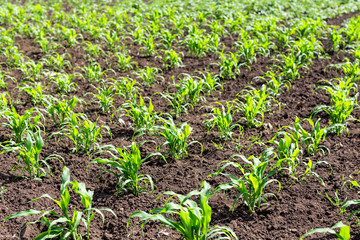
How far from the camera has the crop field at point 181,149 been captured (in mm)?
3041

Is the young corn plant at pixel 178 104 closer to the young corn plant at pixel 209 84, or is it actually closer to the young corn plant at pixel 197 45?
the young corn plant at pixel 209 84

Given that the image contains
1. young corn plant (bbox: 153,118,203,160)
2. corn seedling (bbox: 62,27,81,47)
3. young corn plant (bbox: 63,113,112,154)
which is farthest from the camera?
corn seedling (bbox: 62,27,81,47)

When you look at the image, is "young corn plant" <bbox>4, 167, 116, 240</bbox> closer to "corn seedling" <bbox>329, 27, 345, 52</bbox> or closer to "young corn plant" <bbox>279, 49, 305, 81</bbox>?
"young corn plant" <bbox>279, 49, 305, 81</bbox>

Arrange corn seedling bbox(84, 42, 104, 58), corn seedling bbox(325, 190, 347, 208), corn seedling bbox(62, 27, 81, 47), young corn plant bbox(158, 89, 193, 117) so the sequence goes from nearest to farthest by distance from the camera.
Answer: corn seedling bbox(325, 190, 347, 208) < young corn plant bbox(158, 89, 193, 117) < corn seedling bbox(84, 42, 104, 58) < corn seedling bbox(62, 27, 81, 47)

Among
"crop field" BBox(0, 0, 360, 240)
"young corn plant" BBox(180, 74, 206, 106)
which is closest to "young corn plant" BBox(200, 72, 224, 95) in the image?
"crop field" BBox(0, 0, 360, 240)

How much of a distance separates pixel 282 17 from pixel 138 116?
20.1ft

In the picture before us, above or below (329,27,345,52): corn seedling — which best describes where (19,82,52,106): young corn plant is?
below

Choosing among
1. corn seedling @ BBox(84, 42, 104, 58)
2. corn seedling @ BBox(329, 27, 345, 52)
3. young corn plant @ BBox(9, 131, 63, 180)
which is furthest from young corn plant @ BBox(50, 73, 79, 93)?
corn seedling @ BBox(329, 27, 345, 52)

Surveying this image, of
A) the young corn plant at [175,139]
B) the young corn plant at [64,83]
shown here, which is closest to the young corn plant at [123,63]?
the young corn plant at [64,83]

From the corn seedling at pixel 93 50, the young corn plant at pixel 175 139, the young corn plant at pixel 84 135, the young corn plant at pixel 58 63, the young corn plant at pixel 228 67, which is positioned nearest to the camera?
the young corn plant at pixel 175 139

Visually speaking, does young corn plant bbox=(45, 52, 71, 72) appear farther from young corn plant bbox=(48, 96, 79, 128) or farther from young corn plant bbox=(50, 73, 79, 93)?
young corn plant bbox=(48, 96, 79, 128)

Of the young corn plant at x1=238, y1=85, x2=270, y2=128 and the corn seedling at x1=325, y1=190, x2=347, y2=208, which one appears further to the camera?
the young corn plant at x1=238, y1=85, x2=270, y2=128

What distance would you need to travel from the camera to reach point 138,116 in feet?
14.0

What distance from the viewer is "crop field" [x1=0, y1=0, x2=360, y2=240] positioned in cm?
304
